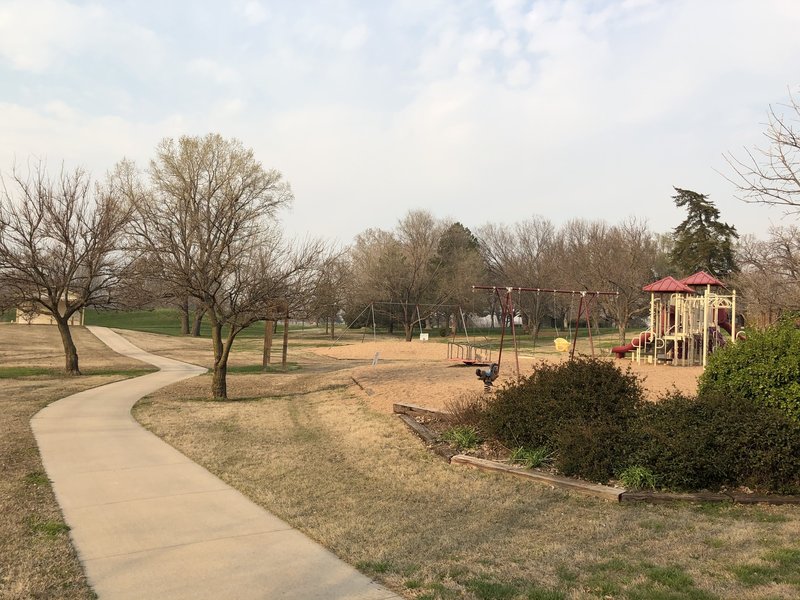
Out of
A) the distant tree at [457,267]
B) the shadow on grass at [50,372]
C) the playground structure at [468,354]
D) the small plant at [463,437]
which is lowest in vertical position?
the shadow on grass at [50,372]

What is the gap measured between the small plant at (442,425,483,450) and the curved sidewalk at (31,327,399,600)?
132 inches

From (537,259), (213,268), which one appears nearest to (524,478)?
(213,268)

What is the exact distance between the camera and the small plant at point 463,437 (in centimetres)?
884

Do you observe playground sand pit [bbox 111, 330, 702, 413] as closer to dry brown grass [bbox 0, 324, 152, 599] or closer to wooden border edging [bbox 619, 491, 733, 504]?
wooden border edging [bbox 619, 491, 733, 504]

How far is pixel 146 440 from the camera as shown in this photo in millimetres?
9562

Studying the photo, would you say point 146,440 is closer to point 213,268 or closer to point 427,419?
point 427,419

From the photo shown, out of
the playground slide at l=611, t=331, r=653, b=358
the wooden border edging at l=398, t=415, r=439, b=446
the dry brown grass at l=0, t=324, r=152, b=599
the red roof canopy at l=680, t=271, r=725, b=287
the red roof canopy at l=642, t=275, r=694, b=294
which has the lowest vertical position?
the dry brown grass at l=0, t=324, r=152, b=599

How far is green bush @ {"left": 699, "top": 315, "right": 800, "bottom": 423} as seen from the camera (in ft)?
23.5

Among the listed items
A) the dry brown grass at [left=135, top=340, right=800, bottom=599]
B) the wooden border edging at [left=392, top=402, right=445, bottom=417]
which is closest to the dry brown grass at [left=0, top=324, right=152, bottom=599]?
the dry brown grass at [left=135, top=340, right=800, bottom=599]

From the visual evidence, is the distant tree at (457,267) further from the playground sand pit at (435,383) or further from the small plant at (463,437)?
the small plant at (463,437)

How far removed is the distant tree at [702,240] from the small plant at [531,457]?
155 ft

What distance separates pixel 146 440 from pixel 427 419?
14.6 feet

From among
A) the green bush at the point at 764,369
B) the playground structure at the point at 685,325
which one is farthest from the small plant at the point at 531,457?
the playground structure at the point at 685,325

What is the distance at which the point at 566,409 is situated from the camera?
8.20m
